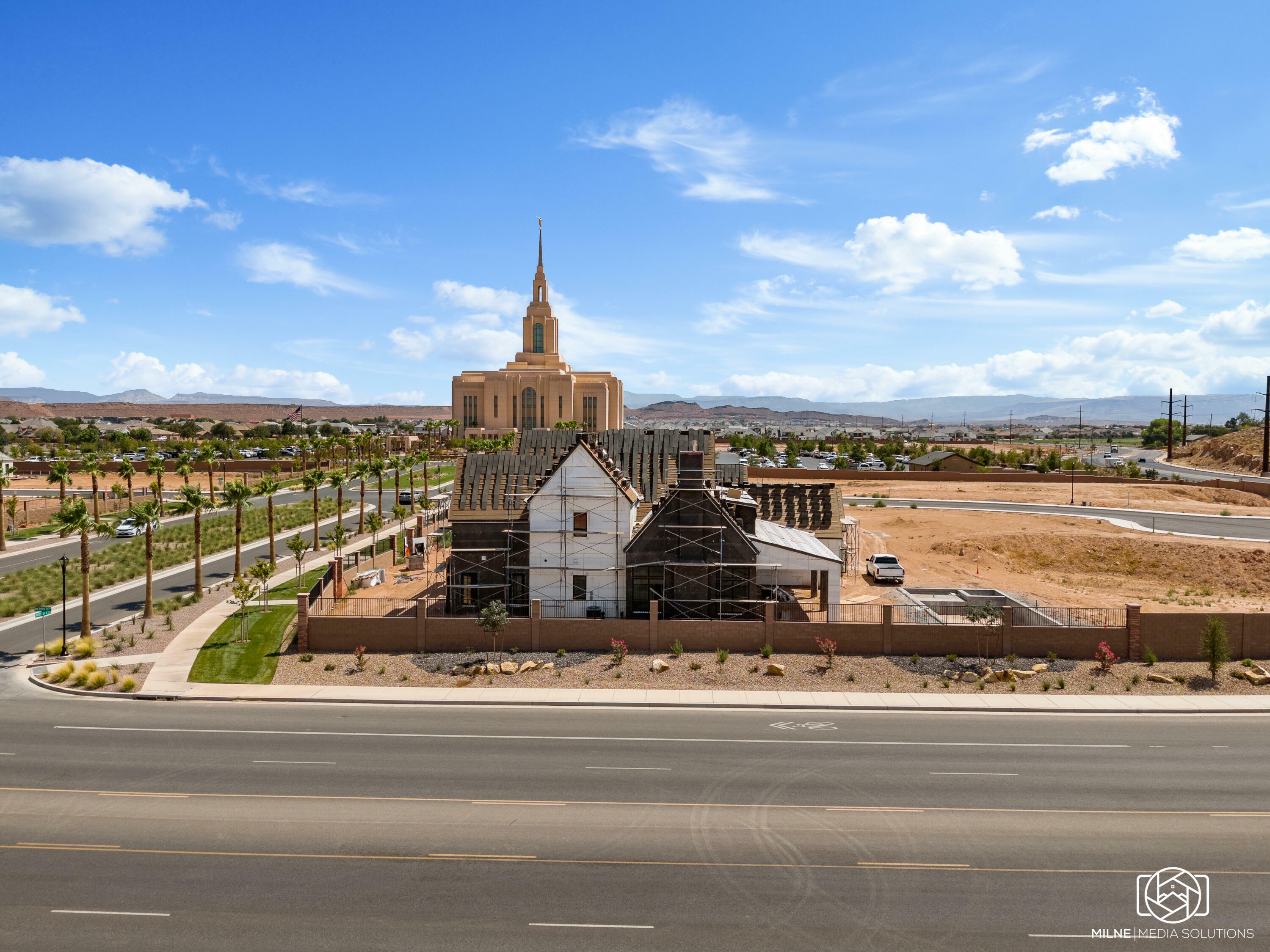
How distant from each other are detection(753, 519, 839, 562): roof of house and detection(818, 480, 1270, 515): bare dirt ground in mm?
45651

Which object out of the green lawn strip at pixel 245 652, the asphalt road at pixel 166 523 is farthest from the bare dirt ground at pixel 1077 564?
the asphalt road at pixel 166 523

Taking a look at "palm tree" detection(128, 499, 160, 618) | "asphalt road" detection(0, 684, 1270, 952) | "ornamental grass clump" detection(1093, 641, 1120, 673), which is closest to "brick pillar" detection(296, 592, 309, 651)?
"asphalt road" detection(0, 684, 1270, 952)

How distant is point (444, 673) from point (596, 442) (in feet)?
57.4

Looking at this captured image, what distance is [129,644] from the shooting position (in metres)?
35.3

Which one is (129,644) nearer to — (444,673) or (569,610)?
(444,673)

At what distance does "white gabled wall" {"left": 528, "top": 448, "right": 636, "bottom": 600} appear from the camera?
36.6 metres

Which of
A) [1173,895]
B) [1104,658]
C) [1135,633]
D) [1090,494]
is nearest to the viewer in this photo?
[1173,895]

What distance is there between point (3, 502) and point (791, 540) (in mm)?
65718

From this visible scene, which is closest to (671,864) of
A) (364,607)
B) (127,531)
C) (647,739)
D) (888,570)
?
(647,739)

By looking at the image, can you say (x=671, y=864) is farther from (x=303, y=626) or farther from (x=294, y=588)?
(x=294, y=588)

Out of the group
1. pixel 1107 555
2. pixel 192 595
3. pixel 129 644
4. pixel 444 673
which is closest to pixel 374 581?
pixel 192 595

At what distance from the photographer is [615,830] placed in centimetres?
1802

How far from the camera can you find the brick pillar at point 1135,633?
1250 inches

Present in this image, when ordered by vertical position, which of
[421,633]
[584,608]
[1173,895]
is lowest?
[1173,895]
